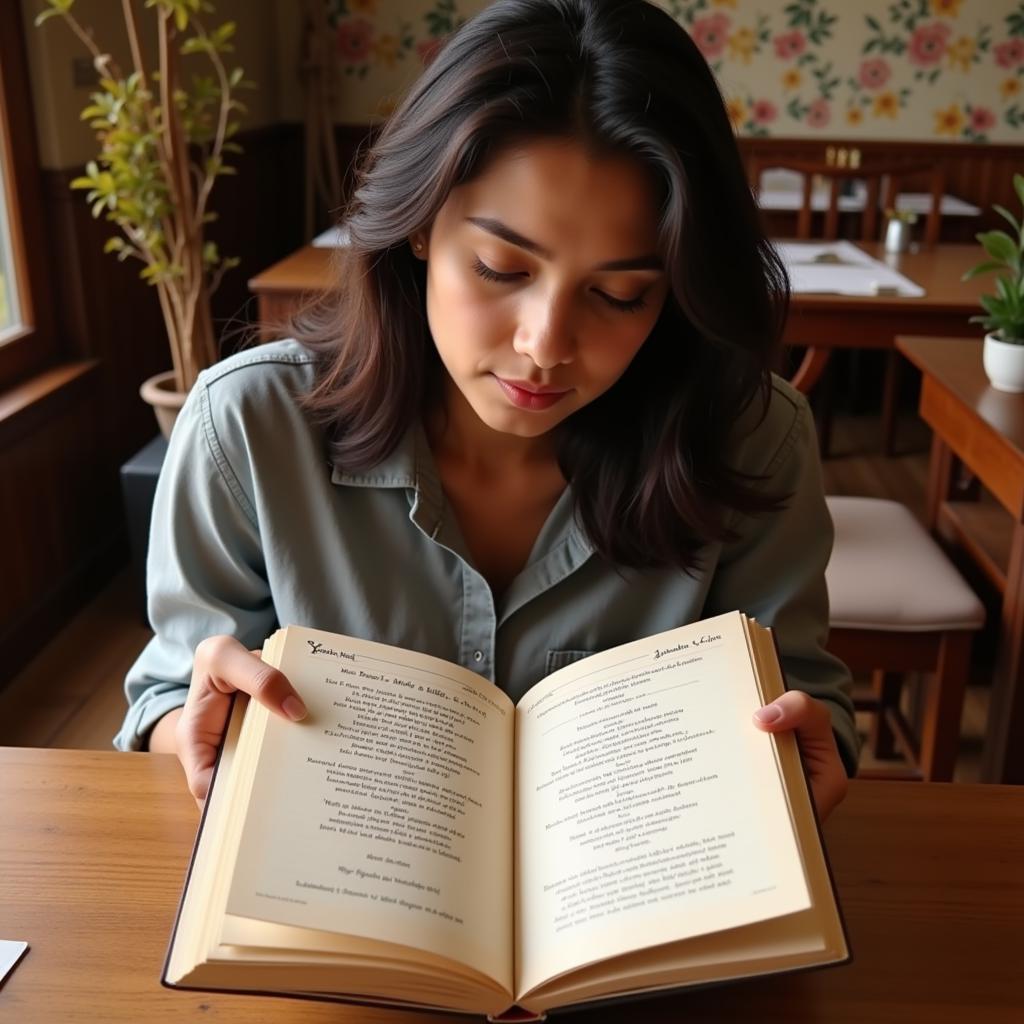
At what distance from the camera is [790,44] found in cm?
447

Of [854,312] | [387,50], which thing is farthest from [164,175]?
[387,50]

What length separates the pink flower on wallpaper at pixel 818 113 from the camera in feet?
14.9

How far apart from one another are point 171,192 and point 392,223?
1.67 metres

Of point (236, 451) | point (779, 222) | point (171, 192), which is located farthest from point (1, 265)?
point (779, 222)

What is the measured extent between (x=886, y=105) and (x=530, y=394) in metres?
4.18

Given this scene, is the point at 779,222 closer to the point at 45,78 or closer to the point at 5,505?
the point at 45,78

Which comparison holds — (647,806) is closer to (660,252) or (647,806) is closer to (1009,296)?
(660,252)

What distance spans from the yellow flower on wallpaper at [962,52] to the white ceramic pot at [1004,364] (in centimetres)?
303

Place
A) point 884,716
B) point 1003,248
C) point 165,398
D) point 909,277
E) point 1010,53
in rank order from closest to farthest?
point 1003,248
point 884,716
point 165,398
point 909,277
point 1010,53

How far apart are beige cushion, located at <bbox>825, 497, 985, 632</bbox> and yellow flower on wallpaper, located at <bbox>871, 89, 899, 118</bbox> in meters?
3.15

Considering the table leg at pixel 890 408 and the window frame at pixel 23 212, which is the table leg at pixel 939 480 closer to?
the table leg at pixel 890 408

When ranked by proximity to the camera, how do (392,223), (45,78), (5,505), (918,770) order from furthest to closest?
(45,78), (5,505), (918,770), (392,223)

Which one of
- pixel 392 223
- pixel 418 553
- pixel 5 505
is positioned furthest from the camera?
pixel 5 505

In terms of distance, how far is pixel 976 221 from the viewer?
175 inches
